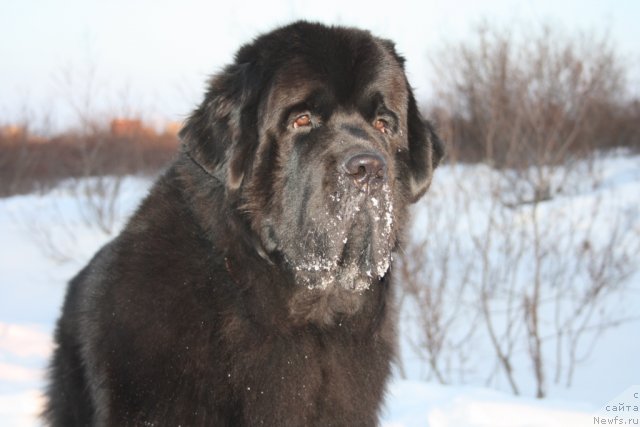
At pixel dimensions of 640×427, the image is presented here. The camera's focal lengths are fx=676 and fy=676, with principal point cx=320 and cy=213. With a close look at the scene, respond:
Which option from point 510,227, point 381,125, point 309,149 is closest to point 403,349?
point 510,227

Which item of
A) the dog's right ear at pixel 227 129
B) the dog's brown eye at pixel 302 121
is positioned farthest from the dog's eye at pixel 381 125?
the dog's right ear at pixel 227 129

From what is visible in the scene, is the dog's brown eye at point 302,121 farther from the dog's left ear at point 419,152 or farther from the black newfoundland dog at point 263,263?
the dog's left ear at point 419,152

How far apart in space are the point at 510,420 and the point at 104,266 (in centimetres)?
258

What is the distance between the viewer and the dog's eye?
2.70 m

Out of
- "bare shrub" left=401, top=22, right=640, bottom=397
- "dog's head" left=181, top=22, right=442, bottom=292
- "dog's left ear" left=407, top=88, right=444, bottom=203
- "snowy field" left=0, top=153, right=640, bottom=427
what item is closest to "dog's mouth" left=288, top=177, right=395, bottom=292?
"dog's head" left=181, top=22, right=442, bottom=292

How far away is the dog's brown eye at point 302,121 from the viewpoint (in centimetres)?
256

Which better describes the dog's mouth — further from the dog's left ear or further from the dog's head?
the dog's left ear

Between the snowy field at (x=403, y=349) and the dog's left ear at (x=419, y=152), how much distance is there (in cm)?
87

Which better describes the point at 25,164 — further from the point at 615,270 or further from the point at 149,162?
the point at 615,270

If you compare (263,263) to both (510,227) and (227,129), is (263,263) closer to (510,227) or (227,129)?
(227,129)

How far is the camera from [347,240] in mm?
2475

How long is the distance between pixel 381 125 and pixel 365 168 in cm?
46

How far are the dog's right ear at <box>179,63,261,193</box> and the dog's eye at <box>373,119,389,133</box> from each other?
49 cm

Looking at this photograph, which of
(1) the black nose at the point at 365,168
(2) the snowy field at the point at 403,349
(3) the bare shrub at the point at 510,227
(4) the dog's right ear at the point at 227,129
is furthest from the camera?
(3) the bare shrub at the point at 510,227
